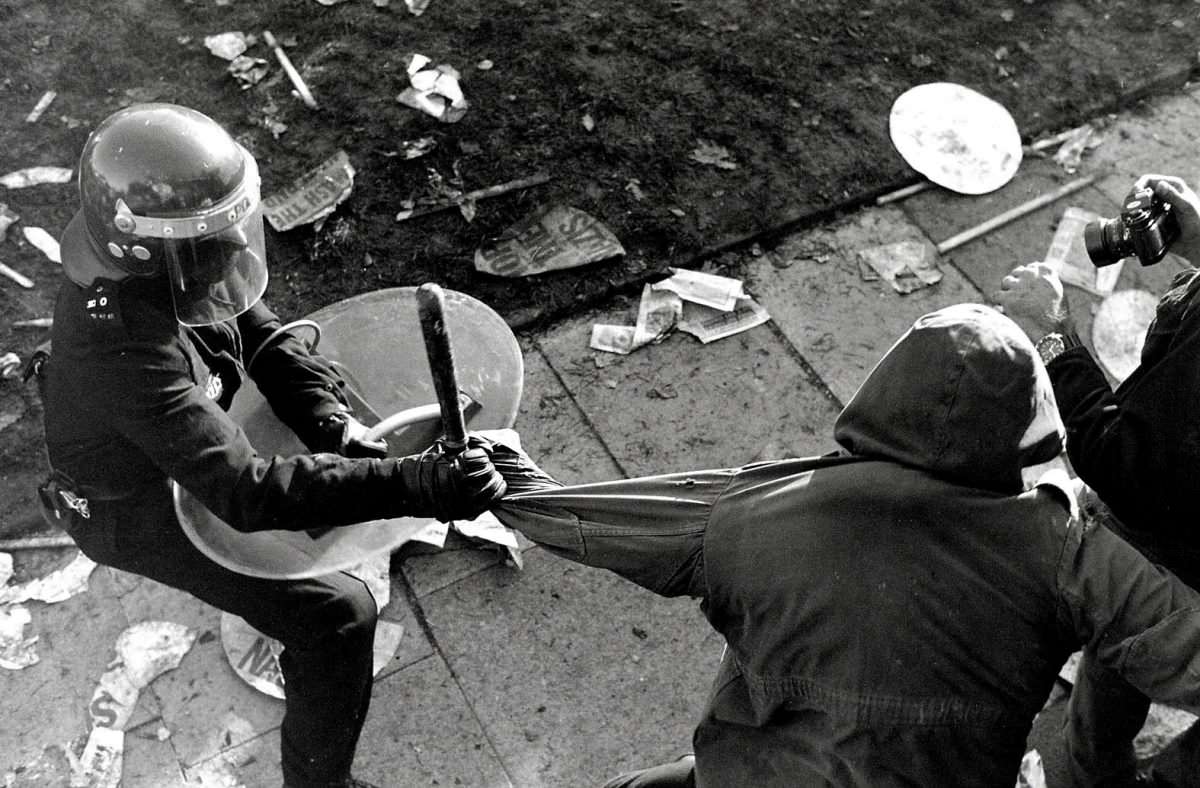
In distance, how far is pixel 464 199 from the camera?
17.8ft

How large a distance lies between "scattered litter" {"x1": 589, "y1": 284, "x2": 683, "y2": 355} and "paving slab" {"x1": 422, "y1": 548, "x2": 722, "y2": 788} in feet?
3.45

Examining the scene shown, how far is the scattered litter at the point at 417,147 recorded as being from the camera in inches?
220

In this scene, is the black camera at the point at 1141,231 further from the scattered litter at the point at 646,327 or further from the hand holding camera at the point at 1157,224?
the scattered litter at the point at 646,327

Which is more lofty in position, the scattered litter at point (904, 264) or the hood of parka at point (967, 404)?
the hood of parka at point (967, 404)

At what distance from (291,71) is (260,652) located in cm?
302

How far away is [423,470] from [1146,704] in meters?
2.37

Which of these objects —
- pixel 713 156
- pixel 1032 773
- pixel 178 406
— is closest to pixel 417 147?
pixel 713 156

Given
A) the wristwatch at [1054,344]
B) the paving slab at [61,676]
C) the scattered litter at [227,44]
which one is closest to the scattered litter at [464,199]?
the scattered litter at [227,44]

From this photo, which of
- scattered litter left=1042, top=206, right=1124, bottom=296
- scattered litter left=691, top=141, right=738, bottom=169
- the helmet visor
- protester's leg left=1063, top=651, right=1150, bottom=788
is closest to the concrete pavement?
scattered litter left=1042, top=206, right=1124, bottom=296

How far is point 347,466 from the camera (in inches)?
119

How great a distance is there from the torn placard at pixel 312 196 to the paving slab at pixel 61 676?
1.77m

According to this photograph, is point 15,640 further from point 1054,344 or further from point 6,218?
point 1054,344

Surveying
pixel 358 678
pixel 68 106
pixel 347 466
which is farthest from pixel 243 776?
pixel 68 106

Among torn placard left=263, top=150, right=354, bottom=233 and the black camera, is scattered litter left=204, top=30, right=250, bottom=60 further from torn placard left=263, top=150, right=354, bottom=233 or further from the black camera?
the black camera
